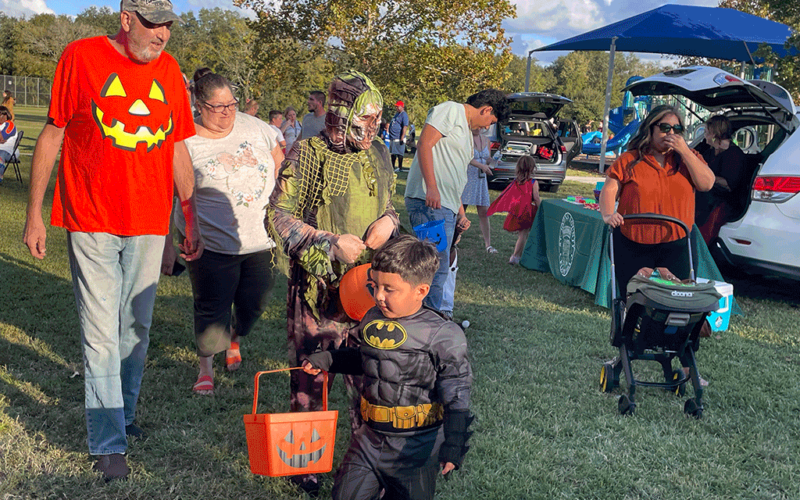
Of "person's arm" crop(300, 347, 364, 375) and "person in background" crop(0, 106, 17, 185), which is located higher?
"person in background" crop(0, 106, 17, 185)

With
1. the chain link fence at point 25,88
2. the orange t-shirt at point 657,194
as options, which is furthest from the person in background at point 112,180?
the chain link fence at point 25,88

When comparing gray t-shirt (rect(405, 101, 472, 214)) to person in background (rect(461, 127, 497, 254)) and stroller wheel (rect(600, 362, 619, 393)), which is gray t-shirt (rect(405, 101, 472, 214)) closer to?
stroller wheel (rect(600, 362, 619, 393))

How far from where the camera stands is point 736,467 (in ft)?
11.9

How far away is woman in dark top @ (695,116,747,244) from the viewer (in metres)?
7.11

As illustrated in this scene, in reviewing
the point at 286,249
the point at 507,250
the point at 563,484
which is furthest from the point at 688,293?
the point at 507,250

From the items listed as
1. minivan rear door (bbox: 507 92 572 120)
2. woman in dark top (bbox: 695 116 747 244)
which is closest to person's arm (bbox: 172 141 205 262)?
woman in dark top (bbox: 695 116 747 244)

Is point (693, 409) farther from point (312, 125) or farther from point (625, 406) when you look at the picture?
point (312, 125)

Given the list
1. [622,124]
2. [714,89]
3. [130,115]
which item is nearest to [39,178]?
[130,115]

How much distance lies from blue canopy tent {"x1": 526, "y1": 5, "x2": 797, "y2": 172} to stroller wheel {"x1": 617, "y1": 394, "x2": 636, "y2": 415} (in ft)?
40.6

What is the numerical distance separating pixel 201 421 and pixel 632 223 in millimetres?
3001

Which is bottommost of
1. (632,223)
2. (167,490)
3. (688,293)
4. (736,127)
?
(167,490)

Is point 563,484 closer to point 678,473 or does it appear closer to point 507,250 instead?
point 678,473

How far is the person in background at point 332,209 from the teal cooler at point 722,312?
3.98 meters

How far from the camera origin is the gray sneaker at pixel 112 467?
10.5ft
